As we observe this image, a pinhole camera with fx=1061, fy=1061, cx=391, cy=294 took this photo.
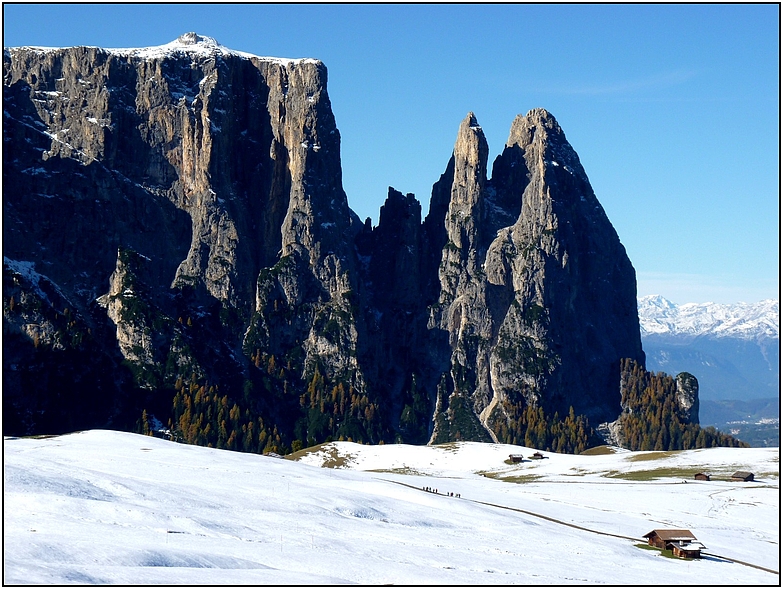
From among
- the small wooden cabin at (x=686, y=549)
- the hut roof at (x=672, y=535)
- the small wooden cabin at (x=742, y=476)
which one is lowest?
the small wooden cabin at (x=686, y=549)

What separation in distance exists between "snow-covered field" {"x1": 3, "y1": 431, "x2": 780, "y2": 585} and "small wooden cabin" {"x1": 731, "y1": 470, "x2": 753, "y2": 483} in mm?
27925

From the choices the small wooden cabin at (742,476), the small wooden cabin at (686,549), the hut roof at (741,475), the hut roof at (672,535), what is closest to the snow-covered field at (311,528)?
the small wooden cabin at (686,549)

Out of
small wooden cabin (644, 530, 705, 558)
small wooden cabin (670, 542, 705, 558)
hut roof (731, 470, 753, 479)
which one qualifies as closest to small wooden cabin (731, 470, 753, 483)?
hut roof (731, 470, 753, 479)

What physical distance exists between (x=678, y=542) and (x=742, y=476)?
86.3 m

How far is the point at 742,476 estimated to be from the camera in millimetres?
184000

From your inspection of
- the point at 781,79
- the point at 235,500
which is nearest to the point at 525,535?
the point at 235,500

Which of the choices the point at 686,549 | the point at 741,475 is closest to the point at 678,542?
the point at 686,549

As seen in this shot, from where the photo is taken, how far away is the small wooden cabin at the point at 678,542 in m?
102

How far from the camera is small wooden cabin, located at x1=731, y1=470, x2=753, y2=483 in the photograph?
183125 mm

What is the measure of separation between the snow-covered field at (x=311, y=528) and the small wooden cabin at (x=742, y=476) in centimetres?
2792

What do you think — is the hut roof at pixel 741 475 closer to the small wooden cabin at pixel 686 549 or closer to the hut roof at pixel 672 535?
the hut roof at pixel 672 535

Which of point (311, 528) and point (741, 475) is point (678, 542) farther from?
point (741, 475)

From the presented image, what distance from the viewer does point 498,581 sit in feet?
259

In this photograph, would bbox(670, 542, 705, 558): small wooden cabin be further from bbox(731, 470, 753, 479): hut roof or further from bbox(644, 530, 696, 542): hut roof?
bbox(731, 470, 753, 479): hut roof
